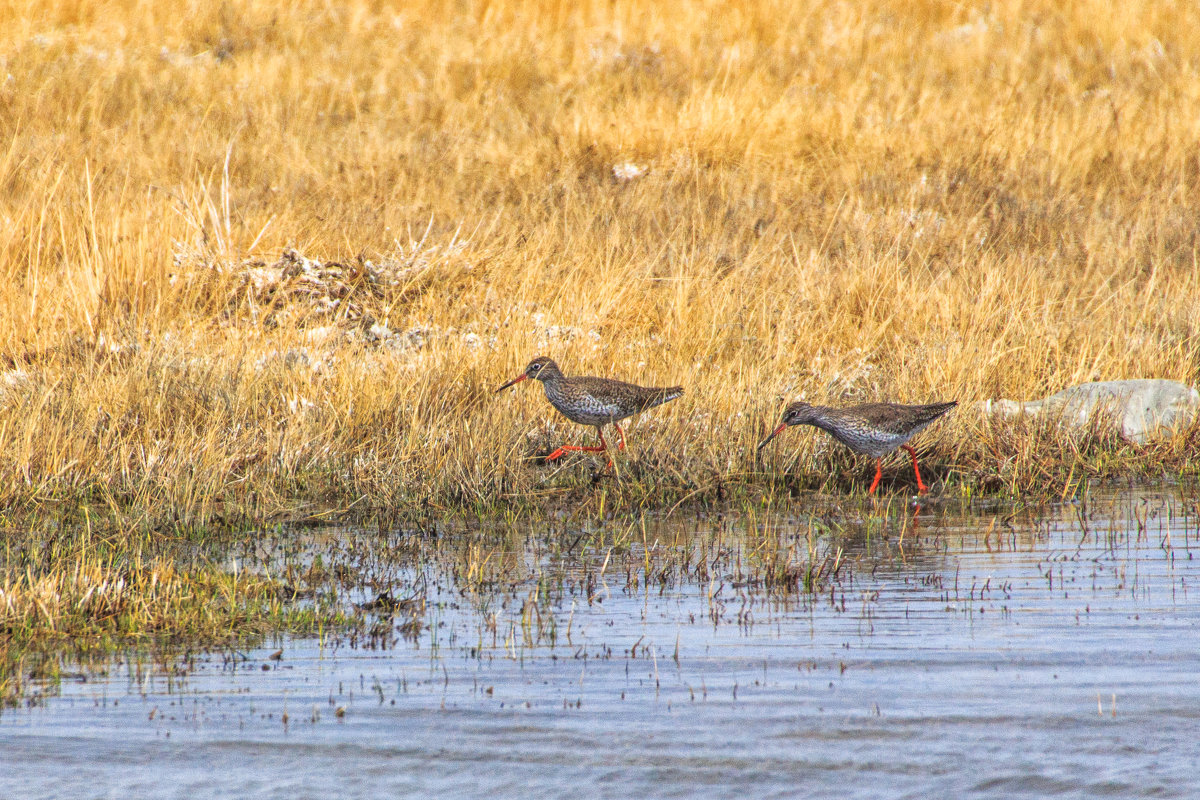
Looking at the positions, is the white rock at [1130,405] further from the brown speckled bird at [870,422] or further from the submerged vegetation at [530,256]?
the brown speckled bird at [870,422]

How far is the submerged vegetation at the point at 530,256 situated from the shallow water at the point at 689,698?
0.56 metres

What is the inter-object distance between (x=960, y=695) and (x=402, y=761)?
78.8 inches

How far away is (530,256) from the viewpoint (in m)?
14.1

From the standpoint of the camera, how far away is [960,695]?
521cm

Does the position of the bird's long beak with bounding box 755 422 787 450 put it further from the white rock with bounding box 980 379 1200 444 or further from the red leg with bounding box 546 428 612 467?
the white rock with bounding box 980 379 1200 444

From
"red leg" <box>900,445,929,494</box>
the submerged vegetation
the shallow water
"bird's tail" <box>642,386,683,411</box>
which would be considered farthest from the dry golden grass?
the shallow water

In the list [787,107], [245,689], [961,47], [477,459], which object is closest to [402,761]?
[245,689]

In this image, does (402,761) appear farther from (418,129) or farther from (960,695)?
(418,129)

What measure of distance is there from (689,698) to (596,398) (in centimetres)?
446

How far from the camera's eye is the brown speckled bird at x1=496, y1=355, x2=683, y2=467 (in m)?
9.53

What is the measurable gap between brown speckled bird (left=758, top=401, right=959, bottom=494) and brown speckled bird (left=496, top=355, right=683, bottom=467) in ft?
2.97

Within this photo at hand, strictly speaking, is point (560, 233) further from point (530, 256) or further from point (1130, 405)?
point (1130, 405)

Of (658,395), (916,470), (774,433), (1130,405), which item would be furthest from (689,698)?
(1130,405)

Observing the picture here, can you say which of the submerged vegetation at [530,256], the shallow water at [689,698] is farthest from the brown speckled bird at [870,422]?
the shallow water at [689,698]
